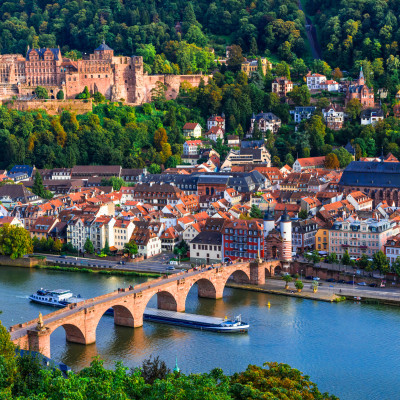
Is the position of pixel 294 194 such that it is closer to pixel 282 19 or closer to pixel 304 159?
pixel 304 159

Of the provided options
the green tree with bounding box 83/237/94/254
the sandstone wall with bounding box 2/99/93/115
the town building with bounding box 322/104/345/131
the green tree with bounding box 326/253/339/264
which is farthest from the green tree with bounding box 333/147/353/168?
the green tree with bounding box 83/237/94/254

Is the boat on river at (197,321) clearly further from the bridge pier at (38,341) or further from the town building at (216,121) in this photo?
the town building at (216,121)

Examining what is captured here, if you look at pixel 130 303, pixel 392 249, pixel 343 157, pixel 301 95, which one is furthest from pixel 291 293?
pixel 301 95

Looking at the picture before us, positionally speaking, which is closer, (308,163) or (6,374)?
(6,374)

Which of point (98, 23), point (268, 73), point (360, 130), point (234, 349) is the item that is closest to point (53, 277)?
point (234, 349)

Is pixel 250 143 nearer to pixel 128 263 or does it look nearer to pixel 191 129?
pixel 191 129
